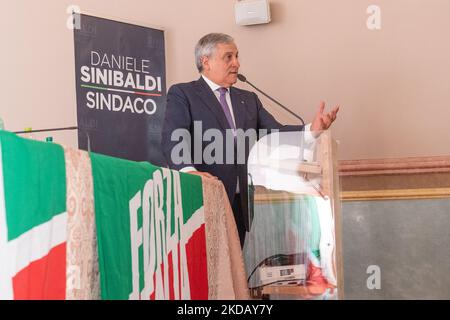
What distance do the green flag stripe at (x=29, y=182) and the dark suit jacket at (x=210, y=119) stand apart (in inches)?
68.7

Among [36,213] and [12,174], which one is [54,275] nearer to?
[36,213]

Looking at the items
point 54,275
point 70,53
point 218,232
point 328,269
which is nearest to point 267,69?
point 70,53

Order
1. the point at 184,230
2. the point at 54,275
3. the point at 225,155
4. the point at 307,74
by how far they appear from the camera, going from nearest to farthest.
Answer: the point at 54,275
the point at 184,230
the point at 225,155
the point at 307,74

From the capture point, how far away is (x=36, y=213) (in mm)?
1556

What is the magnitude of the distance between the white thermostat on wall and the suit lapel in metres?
1.49

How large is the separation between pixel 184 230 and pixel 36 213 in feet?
3.72

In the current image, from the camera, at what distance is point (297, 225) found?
287 cm

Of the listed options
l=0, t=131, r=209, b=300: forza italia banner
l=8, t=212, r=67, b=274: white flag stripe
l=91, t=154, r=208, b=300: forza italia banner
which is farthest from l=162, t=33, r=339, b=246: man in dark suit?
l=8, t=212, r=67, b=274: white flag stripe

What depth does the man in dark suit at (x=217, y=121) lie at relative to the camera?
136 inches

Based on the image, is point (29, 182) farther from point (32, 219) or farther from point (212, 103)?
point (212, 103)

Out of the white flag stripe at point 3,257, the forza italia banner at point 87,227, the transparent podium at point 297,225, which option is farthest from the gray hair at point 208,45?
the white flag stripe at point 3,257

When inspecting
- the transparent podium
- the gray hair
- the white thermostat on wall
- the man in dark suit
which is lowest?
the transparent podium

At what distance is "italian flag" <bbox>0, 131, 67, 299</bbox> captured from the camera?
1460 mm

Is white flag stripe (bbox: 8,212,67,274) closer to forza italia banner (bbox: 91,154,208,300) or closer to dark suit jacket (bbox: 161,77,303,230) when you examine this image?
forza italia banner (bbox: 91,154,208,300)
